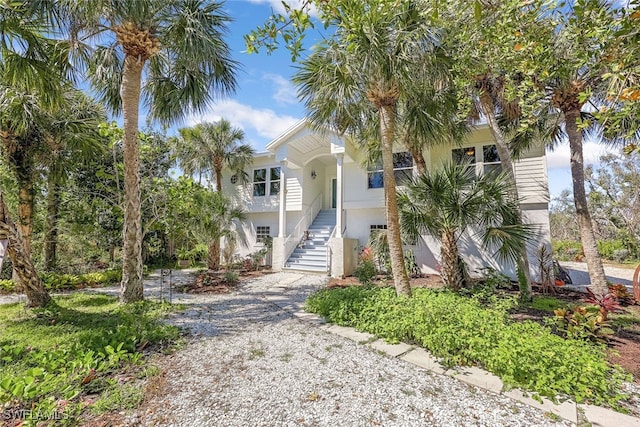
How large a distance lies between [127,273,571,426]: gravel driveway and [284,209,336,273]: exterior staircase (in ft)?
24.5

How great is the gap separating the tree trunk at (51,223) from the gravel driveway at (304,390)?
9869 millimetres

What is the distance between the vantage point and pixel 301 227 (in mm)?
14570

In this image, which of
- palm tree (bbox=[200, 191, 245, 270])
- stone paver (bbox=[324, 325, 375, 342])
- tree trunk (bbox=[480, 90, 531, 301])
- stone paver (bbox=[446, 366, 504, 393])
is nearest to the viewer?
stone paver (bbox=[446, 366, 504, 393])

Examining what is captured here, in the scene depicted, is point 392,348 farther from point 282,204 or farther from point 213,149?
point 213,149

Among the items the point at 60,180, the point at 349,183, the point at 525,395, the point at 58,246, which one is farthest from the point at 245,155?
the point at 525,395

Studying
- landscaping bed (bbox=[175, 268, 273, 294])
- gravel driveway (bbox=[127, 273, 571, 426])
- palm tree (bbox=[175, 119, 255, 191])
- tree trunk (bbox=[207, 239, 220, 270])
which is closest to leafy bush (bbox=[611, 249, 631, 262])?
gravel driveway (bbox=[127, 273, 571, 426])

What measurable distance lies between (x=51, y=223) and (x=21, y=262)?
6.52 metres

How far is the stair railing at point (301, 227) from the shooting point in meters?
13.4

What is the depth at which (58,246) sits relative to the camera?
11766mm

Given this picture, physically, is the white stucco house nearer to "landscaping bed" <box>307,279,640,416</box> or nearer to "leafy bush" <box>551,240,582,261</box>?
"landscaping bed" <box>307,279,640,416</box>

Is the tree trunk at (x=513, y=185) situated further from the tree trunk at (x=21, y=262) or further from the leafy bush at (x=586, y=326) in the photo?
the tree trunk at (x=21, y=262)

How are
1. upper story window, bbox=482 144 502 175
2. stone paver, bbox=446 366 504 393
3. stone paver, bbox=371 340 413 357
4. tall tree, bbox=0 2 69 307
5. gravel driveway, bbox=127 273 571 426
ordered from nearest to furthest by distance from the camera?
gravel driveway, bbox=127 273 571 426 → stone paver, bbox=446 366 504 393 → stone paver, bbox=371 340 413 357 → tall tree, bbox=0 2 69 307 → upper story window, bbox=482 144 502 175

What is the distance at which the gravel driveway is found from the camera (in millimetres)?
2773

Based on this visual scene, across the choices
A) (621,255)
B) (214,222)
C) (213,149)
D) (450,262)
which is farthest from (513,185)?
(621,255)
